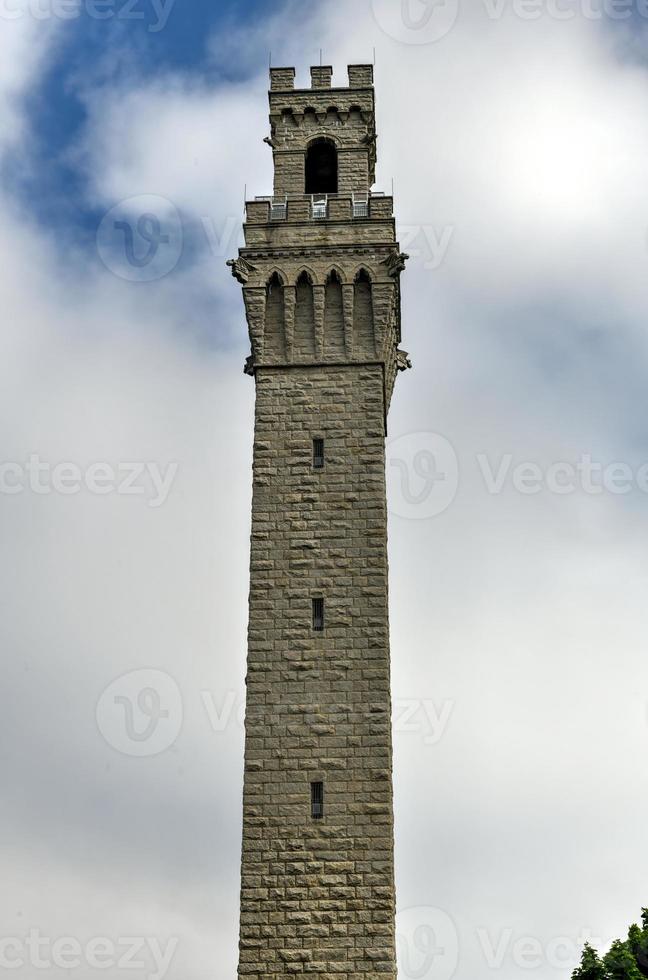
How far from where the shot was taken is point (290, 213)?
35.1 meters

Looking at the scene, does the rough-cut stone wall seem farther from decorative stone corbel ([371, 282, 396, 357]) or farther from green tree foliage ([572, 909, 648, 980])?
green tree foliage ([572, 909, 648, 980])

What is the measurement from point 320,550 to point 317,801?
19.5 feet

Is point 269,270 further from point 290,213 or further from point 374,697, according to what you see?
point 374,697

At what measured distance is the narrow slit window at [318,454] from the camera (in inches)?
1256

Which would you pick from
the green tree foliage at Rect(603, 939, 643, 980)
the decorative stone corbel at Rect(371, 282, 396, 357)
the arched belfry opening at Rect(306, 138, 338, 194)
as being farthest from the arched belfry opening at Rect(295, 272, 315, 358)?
the green tree foliage at Rect(603, 939, 643, 980)

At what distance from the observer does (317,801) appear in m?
28.2

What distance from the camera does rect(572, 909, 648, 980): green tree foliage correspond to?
111 feet

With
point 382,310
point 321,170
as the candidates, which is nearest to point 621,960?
point 382,310

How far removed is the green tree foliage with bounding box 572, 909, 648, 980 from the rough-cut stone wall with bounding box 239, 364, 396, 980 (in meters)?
9.98

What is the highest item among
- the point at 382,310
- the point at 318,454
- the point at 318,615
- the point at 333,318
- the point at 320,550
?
A: the point at 382,310

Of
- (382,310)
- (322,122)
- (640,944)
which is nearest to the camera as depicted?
(382,310)

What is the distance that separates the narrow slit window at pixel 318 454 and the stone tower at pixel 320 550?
4cm

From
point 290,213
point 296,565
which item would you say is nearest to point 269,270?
point 290,213

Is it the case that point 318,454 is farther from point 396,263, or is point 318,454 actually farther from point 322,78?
point 322,78
